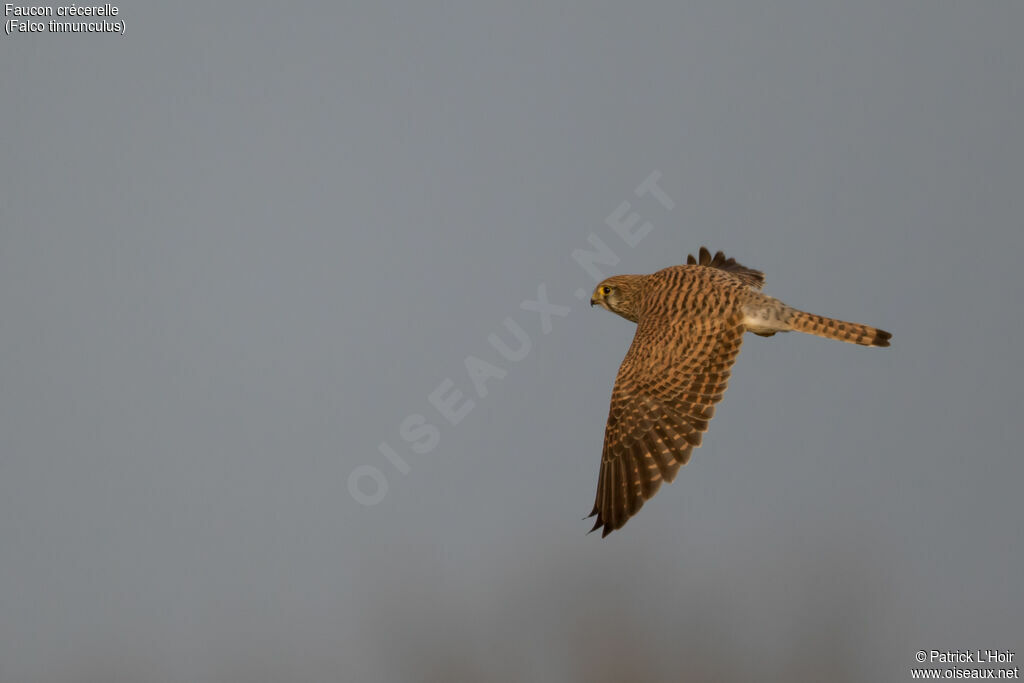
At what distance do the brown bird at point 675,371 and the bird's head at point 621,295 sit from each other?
0.48 meters

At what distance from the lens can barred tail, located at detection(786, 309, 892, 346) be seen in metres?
11.0

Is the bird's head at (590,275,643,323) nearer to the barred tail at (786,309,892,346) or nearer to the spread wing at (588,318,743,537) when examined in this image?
the spread wing at (588,318,743,537)

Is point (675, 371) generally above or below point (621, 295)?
below

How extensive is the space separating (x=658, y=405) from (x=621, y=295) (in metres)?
2.04

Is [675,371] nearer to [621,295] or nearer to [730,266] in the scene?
[621,295]

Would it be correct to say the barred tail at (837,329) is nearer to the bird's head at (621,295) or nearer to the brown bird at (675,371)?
the brown bird at (675,371)

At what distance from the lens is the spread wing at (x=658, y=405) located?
35.0 ft

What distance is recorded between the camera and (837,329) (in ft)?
36.6

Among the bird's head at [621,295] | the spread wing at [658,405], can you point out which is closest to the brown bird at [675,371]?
the spread wing at [658,405]

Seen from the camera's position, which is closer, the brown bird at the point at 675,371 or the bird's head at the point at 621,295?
the brown bird at the point at 675,371

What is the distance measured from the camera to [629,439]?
1108 cm

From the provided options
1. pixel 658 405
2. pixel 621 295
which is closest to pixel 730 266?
pixel 621 295

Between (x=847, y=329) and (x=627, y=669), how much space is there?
2536 centimetres

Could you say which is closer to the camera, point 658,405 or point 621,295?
point 658,405
